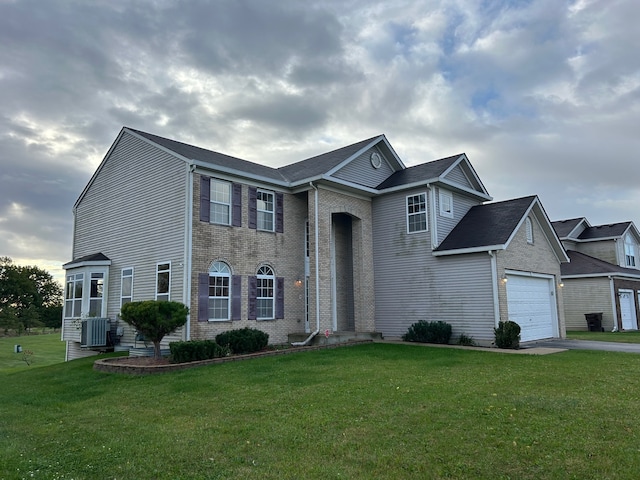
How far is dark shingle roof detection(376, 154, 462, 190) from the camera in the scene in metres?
18.2

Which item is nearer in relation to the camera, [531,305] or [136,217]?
[136,217]

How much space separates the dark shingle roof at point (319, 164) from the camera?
17844mm

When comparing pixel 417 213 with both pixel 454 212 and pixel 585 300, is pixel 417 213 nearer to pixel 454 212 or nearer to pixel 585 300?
pixel 454 212

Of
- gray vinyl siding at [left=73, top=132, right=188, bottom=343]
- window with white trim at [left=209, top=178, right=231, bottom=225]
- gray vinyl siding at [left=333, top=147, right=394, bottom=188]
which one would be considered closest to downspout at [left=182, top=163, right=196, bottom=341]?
gray vinyl siding at [left=73, top=132, right=188, bottom=343]

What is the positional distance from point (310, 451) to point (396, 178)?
15.5 meters

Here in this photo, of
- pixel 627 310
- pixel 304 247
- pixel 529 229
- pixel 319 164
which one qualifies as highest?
pixel 319 164

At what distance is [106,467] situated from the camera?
5066 millimetres

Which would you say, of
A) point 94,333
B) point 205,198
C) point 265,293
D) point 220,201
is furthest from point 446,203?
point 94,333

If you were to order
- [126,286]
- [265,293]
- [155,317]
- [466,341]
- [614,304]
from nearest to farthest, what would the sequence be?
[155,317], [466,341], [265,293], [126,286], [614,304]

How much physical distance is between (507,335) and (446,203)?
5.91 metres

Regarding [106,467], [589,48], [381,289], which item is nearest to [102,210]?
[381,289]

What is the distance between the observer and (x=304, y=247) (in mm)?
17938

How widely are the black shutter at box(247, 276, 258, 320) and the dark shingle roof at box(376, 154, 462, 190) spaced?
6772mm

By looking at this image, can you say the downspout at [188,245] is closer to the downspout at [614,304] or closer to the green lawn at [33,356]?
the green lawn at [33,356]
